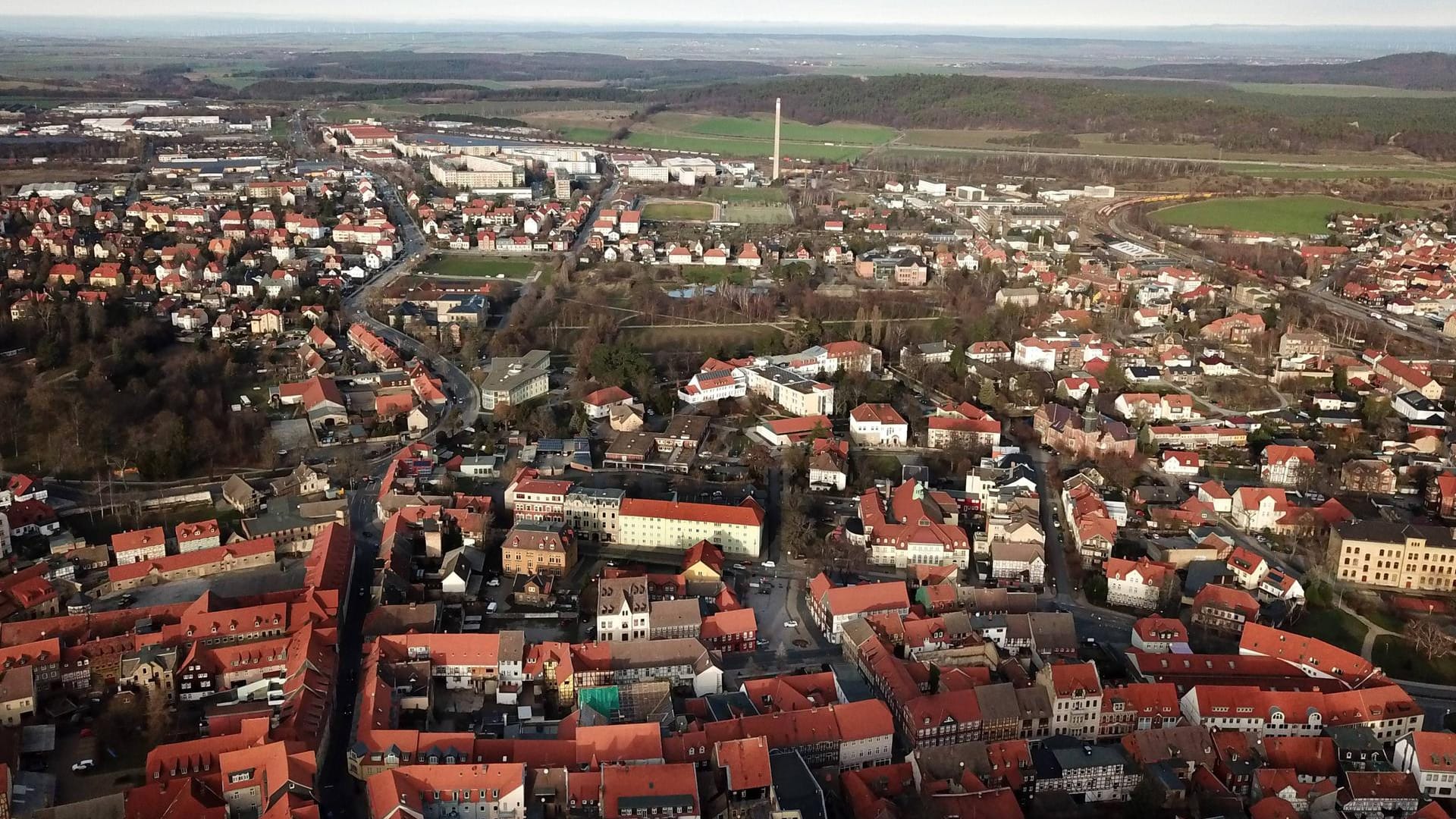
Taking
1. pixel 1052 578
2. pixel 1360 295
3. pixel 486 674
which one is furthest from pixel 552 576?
pixel 1360 295

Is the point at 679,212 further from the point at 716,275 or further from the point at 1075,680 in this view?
the point at 1075,680

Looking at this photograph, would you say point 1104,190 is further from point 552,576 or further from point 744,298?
point 552,576

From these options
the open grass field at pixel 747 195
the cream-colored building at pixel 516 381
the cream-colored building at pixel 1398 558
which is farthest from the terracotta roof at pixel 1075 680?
the open grass field at pixel 747 195

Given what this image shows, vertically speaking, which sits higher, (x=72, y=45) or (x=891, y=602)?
(x=72, y=45)

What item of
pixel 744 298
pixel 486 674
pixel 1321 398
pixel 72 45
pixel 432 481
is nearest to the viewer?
pixel 486 674

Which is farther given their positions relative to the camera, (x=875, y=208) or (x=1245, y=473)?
(x=875, y=208)

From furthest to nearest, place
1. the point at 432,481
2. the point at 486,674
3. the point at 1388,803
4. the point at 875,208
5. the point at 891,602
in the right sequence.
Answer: the point at 875,208
the point at 432,481
the point at 891,602
the point at 486,674
the point at 1388,803

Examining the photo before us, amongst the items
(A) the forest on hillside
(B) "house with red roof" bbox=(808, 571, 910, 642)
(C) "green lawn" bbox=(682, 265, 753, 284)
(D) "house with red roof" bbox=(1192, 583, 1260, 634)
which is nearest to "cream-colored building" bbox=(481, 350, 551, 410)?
(C) "green lawn" bbox=(682, 265, 753, 284)
